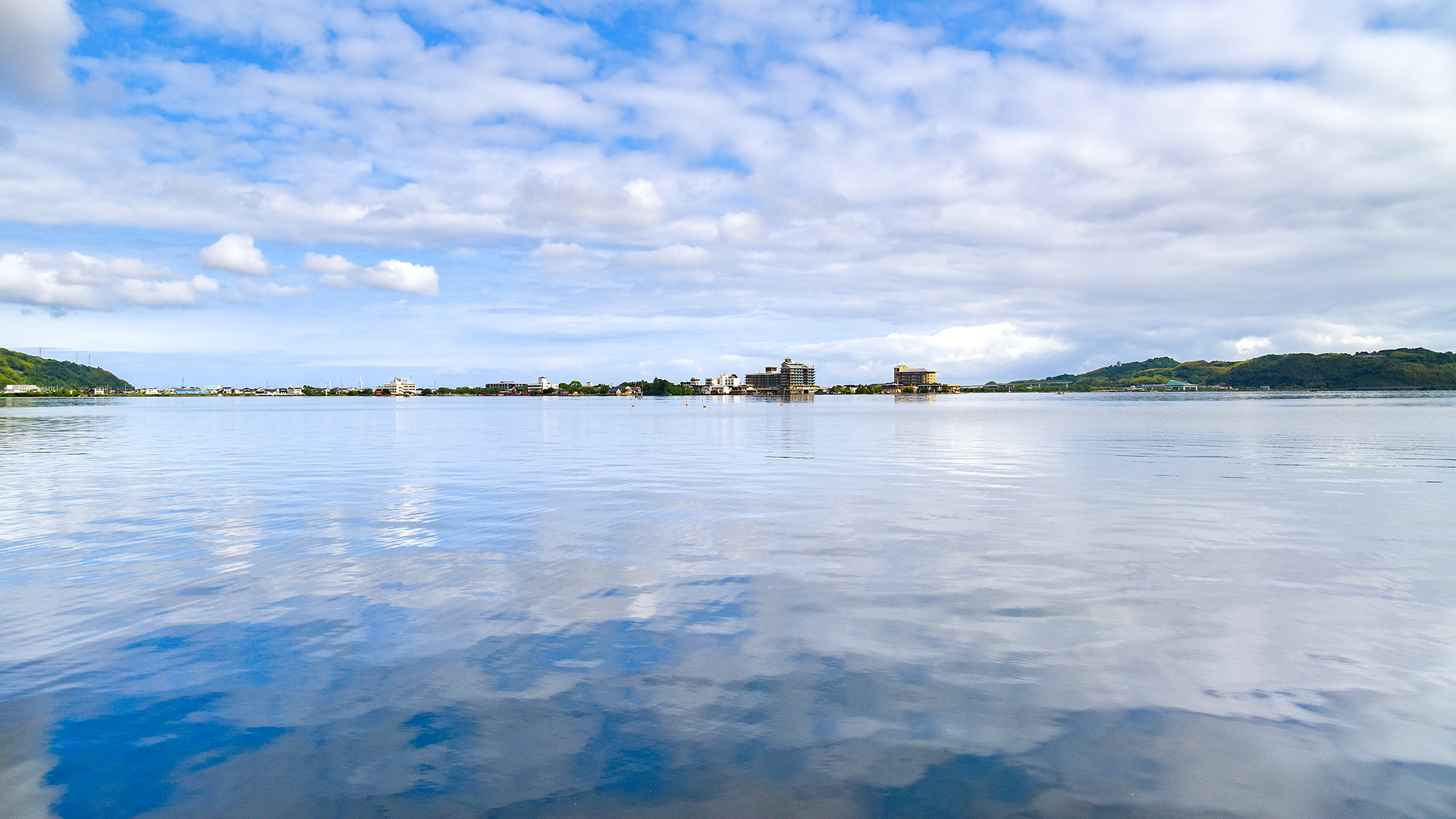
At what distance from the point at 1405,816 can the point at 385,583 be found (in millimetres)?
15885

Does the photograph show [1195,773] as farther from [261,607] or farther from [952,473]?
[952,473]

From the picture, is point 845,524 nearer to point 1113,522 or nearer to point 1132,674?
point 1113,522

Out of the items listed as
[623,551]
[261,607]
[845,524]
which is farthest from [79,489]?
[845,524]

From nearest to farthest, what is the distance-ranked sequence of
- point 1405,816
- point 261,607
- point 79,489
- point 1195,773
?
point 1405,816, point 1195,773, point 261,607, point 79,489

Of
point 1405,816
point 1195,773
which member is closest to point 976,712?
point 1195,773

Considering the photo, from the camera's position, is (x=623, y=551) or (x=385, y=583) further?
(x=623, y=551)

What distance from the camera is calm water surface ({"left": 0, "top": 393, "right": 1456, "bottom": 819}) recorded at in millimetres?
7262

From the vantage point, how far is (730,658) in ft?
35.0

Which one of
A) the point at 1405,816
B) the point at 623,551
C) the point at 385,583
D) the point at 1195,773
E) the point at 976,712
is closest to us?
the point at 1405,816

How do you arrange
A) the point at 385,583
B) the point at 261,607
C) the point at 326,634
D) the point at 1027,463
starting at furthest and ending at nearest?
the point at 1027,463, the point at 385,583, the point at 261,607, the point at 326,634

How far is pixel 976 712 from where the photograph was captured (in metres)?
8.82

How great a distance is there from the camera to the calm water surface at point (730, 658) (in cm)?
726

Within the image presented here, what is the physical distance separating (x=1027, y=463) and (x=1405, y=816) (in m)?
35.1

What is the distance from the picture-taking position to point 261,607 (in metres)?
13.3
